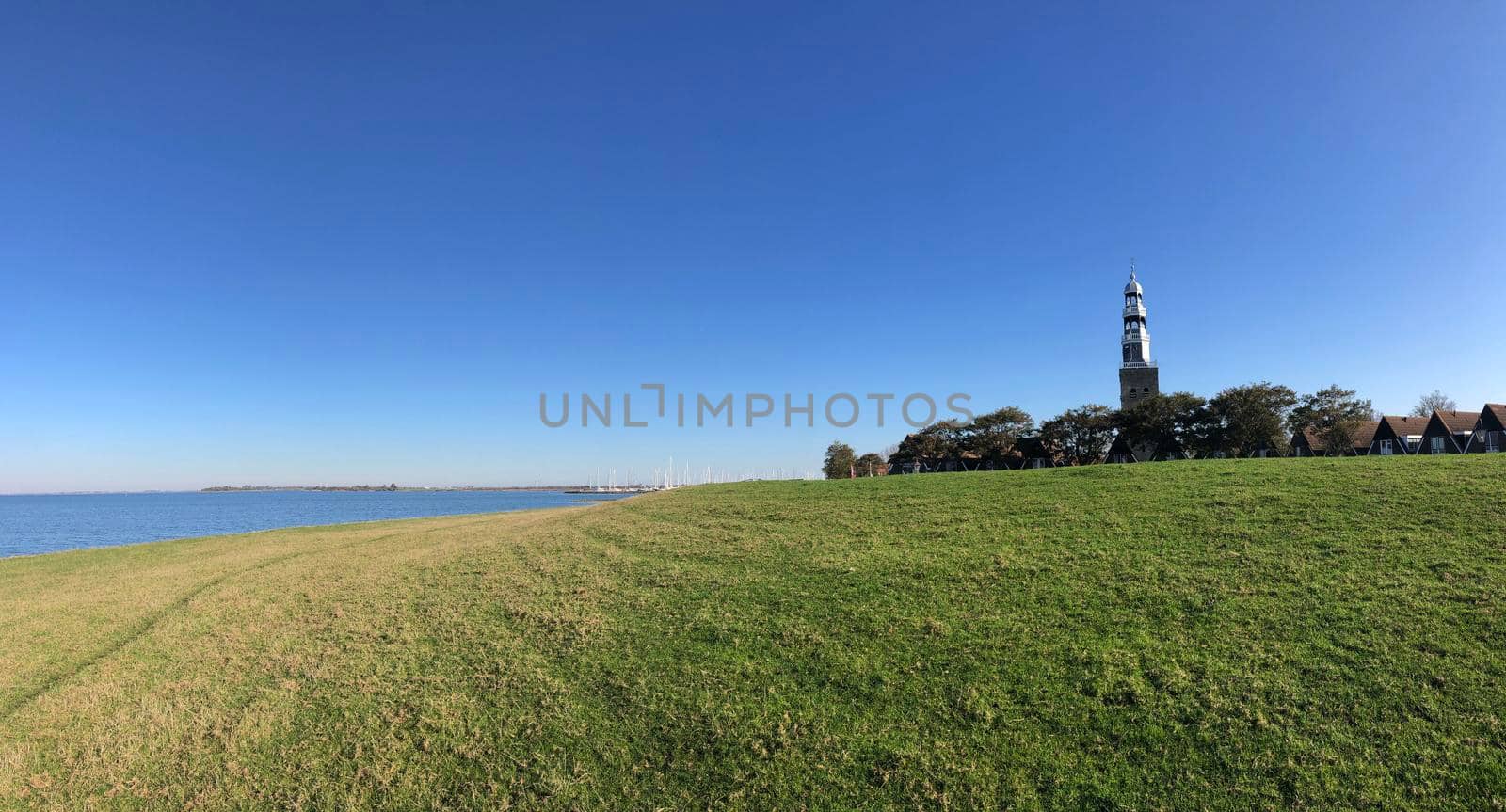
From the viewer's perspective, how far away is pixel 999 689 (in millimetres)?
7402

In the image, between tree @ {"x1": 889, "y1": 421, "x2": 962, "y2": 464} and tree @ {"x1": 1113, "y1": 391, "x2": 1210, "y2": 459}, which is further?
tree @ {"x1": 889, "y1": 421, "x2": 962, "y2": 464}

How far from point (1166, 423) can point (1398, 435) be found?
17850 millimetres

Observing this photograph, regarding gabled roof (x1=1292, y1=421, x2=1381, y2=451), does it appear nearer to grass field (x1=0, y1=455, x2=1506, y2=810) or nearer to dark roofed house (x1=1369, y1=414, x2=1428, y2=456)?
dark roofed house (x1=1369, y1=414, x2=1428, y2=456)

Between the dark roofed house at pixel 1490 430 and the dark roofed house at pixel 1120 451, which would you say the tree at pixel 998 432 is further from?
the dark roofed house at pixel 1490 430

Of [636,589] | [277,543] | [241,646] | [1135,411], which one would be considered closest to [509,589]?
[636,589]

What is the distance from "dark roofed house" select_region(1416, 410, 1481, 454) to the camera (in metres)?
48.0

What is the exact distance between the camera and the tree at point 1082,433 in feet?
193

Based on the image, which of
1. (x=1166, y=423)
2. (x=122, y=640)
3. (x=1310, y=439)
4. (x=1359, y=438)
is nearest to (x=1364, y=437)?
(x=1359, y=438)

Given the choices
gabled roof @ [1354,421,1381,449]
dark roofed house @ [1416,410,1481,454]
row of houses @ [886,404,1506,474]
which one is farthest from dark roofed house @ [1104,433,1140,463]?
dark roofed house @ [1416,410,1481,454]

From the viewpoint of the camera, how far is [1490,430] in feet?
151

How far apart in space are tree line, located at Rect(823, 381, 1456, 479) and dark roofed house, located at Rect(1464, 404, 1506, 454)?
237 inches

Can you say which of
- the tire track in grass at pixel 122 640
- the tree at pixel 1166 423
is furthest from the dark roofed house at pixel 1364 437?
the tire track in grass at pixel 122 640

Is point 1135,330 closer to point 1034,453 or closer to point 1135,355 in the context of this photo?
point 1135,355

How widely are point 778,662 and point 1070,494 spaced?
10.6 meters
